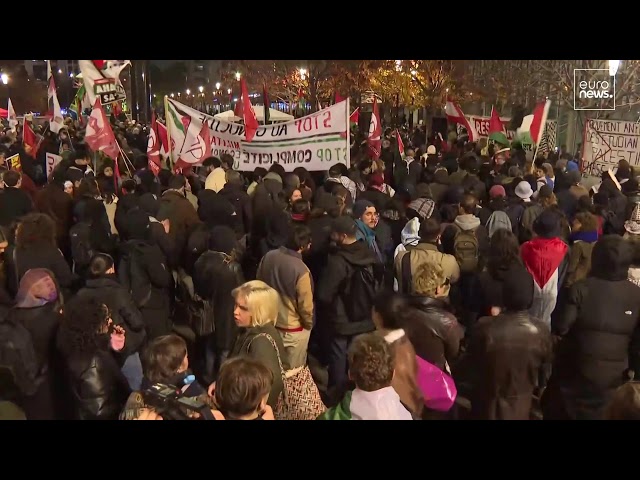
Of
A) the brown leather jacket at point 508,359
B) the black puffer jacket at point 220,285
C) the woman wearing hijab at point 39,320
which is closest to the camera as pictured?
the brown leather jacket at point 508,359

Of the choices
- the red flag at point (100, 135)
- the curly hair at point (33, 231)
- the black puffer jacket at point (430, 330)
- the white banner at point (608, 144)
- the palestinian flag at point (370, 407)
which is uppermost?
the red flag at point (100, 135)

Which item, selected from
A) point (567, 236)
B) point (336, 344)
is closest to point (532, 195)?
point (567, 236)

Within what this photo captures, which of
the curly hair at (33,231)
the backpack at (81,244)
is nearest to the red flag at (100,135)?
the backpack at (81,244)

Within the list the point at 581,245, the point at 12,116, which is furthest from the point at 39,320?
the point at 12,116

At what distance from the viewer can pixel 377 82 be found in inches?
1287

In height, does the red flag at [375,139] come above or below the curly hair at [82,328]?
above

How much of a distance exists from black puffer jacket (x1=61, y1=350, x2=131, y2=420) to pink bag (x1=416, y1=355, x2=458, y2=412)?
5.90ft

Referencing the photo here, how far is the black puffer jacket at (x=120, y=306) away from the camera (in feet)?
15.0

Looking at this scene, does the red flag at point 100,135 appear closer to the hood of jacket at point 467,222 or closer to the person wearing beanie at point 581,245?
the hood of jacket at point 467,222

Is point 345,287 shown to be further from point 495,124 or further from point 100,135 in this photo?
point 495,124

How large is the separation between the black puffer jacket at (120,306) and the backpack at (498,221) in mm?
3763

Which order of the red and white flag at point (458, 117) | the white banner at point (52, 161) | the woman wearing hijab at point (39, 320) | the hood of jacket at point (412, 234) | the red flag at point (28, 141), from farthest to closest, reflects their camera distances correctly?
the red flag at point (28, 141), the red and white flag at point (458, 117), the white banner at point (52, 161), the hood of jacket at point (412, 234), the woman wearing hijab at point (39, 320)

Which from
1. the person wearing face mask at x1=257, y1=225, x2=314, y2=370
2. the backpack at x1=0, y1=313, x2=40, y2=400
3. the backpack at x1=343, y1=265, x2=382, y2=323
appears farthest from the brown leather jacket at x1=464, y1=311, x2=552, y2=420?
the backpack at x1=0, y1=313, x2=40, y2=400

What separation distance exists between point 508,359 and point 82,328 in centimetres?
255
